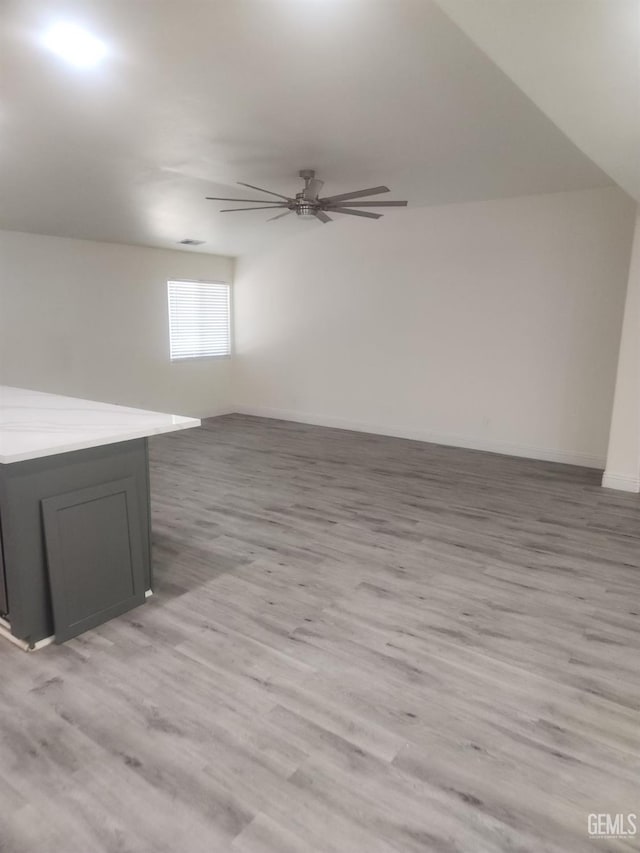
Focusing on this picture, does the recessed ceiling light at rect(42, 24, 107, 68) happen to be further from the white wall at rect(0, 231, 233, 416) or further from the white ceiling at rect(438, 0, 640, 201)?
the white wall at rect(0, 231, 233, 416)

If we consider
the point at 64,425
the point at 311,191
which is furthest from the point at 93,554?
the point at 311,191

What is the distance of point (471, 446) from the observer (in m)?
6.11

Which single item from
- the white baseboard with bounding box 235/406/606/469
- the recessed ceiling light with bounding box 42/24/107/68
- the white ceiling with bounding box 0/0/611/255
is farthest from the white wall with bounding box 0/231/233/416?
the recessed ceiling light with bounding box 42/24/107/68

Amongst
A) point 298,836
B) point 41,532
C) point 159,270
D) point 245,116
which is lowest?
point 298,836

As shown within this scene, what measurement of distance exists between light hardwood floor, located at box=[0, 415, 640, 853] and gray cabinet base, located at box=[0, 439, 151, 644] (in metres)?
0.15

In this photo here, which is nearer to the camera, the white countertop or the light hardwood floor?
the light hardwood floor

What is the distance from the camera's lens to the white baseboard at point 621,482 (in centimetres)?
466

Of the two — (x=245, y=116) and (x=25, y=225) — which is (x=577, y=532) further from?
(x=25, y=225)

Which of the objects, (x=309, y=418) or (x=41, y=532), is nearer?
(x=41, y=532)

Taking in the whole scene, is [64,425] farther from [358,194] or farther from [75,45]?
[358,194]

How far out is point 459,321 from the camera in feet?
19.7

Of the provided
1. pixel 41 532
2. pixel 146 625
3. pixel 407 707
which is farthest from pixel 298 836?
pixel 41 532

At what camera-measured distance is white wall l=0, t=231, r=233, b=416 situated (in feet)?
18.3

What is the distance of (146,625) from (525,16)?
8.97 ft
